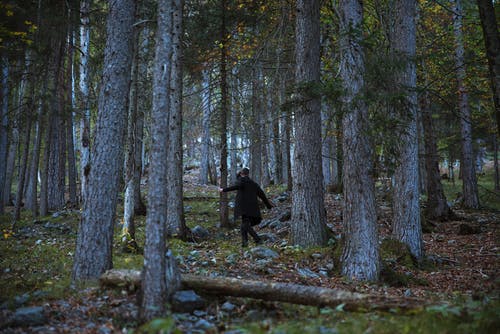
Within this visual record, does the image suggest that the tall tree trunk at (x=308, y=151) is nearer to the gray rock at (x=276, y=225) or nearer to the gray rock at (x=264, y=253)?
the gray rock at (x=264, y=253)

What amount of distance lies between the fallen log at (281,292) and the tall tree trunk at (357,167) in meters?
2.48

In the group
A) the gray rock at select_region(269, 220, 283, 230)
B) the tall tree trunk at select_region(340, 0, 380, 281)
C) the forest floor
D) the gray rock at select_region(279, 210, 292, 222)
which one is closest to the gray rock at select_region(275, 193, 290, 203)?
the forest floor

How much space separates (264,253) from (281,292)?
3.73 metres

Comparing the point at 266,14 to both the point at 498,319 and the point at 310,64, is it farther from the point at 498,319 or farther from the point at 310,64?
the point at 498,319

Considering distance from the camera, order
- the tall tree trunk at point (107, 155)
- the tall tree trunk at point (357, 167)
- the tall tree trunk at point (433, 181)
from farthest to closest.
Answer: the tall tree trunk at point (433, 181), the tall tree trunk at point (357, 167), the tall tree trunk at point (107, 155)

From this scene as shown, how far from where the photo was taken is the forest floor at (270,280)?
482 centimetres

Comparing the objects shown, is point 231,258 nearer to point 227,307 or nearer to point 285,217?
point 227,307

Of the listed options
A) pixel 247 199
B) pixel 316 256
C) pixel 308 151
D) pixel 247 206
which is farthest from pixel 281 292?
pixel 247 199

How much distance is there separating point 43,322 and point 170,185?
7.76m

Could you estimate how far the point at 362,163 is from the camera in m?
7.97

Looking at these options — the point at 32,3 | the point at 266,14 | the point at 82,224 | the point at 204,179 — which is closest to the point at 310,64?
the point at 266,14

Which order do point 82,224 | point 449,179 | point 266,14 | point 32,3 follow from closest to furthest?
point 82,224 < point 266,14 < point 32,3 < point 449,179

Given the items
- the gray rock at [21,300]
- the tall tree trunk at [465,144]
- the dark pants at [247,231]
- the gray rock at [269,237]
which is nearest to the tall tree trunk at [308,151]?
the dark pants at [247,231]

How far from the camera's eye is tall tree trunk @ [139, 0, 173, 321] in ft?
17.0
